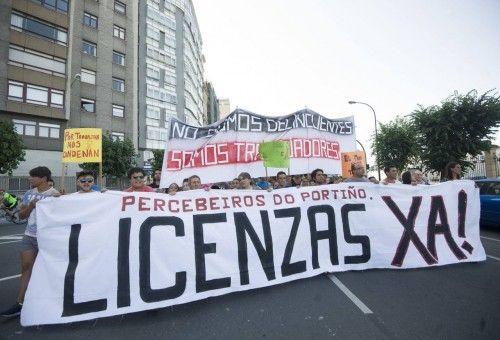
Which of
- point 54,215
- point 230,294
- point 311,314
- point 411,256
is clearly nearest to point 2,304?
point 54,215

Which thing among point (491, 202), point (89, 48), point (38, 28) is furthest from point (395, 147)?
point (38, 28)

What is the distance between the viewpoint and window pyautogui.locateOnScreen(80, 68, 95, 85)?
31016 mm

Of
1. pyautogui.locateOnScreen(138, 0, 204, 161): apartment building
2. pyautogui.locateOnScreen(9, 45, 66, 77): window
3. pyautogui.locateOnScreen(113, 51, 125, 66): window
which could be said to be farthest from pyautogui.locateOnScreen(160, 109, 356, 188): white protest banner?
pyautogui.locateOnScreen(138, 0, 204, 161): apartment building

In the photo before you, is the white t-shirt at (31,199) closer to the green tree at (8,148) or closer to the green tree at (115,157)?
the green tree at (8,148)

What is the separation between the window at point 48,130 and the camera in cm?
2702

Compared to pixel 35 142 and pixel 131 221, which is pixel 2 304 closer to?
pixel 131 221

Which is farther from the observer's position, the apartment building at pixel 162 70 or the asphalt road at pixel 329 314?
the apartment building at pixel 162 70

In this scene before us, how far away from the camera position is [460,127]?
851 inches

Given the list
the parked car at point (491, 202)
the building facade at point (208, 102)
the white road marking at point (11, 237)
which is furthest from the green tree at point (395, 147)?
the building facade at point (208, 102)

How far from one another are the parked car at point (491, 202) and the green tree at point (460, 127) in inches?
514

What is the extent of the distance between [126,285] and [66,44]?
33.0 m

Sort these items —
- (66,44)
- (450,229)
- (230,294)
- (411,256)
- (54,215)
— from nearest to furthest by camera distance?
1. (54,215)
2. (230,294)
3. (411,256)
4. (450,229)
5. (66,44)

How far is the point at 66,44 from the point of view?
29.1 meters

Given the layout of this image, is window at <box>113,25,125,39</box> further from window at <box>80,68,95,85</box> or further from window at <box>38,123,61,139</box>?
window at <box>38,123,61,139</box>
